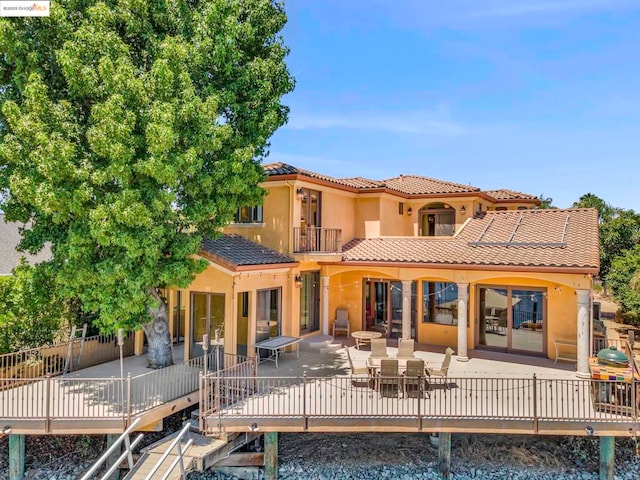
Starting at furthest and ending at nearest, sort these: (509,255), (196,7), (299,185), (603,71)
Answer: (603,71) → (299,185) → (509,255) → (196,7)

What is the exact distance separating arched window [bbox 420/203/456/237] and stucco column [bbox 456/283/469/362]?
8182 millimetres

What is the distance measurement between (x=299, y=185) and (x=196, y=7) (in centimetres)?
735

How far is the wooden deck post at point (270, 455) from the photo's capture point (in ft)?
35.9

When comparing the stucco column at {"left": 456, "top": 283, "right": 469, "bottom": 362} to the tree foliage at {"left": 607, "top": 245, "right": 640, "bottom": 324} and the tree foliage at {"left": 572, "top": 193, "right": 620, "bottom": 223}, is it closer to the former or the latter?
the tree foliage at {"left": 607, "top": 245, "right": 640, "bottom": 324}

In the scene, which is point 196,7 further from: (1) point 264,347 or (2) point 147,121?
(1) point 264,347

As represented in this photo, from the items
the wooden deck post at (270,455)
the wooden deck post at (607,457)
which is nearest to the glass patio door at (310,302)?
the wooden deck post at (270,455)

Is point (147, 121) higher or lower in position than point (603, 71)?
lower

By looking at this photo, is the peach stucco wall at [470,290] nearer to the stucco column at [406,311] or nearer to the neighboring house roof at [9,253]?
the stucco column at [406,311]

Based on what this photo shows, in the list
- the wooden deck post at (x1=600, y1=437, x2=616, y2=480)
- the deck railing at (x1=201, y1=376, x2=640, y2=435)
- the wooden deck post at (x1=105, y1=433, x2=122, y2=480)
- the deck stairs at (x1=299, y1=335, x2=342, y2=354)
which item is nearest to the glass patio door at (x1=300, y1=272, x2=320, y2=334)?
the deck stairs at (x1=299, y1=335, x2=342, y2=354)

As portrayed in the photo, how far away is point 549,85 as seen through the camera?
20266mm

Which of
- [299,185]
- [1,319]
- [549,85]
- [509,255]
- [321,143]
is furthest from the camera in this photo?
[321,143]

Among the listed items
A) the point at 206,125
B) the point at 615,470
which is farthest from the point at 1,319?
the point at 615,470

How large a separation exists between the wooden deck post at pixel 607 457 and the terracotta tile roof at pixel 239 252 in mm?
11594

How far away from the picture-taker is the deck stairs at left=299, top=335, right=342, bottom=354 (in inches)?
671
